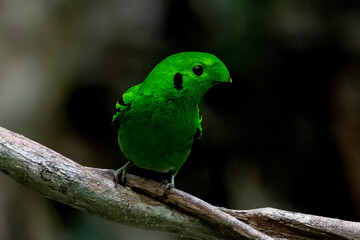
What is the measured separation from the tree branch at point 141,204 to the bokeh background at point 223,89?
240 centimetres

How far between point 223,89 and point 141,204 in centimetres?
280

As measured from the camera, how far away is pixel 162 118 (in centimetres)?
263

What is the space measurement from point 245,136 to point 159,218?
9.30ft

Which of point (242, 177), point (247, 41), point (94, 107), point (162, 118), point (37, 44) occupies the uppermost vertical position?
point (247, 41)

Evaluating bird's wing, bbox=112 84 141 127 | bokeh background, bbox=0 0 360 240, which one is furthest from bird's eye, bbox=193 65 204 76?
bokeh background, bbox=0 0 360 240

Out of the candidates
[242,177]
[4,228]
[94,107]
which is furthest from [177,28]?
[4,228]

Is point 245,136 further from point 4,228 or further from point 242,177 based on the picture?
point 4,228

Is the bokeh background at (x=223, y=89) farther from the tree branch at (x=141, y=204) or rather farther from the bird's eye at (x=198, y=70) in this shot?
the bird's eye at (x=198, y=70)

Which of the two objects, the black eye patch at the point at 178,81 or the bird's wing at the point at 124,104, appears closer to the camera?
the black eye patch at the point at 178,81

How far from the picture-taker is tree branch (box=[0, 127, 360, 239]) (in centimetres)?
250

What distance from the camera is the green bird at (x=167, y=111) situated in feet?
8.00

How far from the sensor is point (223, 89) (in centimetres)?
530

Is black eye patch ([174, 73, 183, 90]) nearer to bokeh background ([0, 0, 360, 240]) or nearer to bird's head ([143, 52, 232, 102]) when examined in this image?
bird's head ([143, 52, 232, 102])

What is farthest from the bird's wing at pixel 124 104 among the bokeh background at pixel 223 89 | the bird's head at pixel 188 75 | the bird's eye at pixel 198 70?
the bokeh background at pixel 223 89
